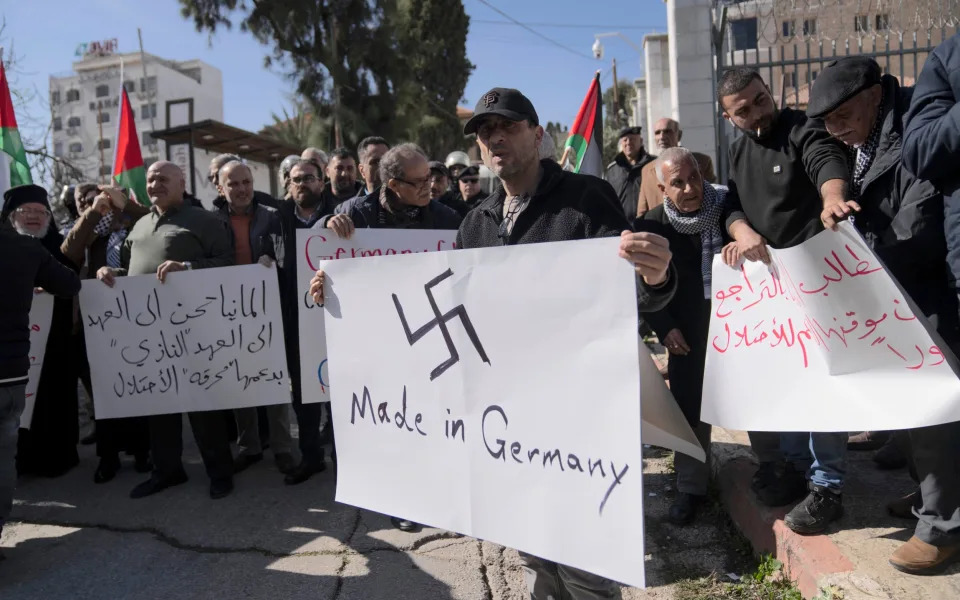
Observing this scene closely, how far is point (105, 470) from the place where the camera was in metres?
4.71

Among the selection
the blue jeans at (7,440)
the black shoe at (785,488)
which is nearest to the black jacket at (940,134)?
the black shoe at (785,488)

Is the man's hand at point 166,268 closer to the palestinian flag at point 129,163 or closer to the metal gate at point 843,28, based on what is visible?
the palestinian flag at point 129,163

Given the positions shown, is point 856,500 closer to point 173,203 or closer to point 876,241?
point 876,241

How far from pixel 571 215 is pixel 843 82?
1119mm

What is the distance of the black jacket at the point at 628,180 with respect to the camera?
251 inches

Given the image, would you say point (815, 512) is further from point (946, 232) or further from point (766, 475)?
point (946, 232)

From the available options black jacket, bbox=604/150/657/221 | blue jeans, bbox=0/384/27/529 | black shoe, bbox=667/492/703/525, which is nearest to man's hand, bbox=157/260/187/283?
blue jeans, bbox=0/384/27/529

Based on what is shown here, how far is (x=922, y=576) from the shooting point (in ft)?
7.50

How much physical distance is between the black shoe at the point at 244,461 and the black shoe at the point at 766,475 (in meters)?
3.24

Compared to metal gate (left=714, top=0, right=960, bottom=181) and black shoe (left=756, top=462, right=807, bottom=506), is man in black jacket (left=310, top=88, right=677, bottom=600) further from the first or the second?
metal gate (left=714, top=0, right=960, bottom=181)

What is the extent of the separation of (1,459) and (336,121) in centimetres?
1513

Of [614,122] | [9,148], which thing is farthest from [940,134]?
[614,122]

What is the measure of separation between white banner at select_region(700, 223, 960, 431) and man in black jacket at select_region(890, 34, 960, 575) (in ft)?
0.75

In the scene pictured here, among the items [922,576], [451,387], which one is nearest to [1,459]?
[451,387]
